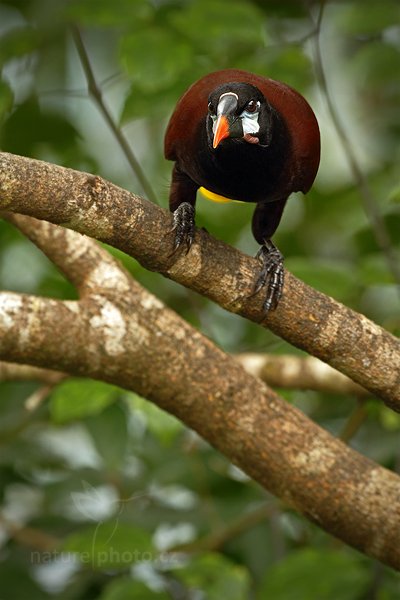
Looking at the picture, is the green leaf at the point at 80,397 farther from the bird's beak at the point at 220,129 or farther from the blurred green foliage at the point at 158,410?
the bird's beak at the point at 220,129

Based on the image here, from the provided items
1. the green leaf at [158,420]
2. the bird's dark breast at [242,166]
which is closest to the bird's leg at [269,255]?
the bird's dark breast at [242,166]

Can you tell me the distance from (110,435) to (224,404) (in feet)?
2.85

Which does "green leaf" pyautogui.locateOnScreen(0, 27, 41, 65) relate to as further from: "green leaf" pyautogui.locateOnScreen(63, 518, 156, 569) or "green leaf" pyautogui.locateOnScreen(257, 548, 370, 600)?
"green leaf" pyautogui.locateOnScreen(257, 548, 370, 600)

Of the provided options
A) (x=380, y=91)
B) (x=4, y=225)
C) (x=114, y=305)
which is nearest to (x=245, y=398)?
(x=114, y=305)

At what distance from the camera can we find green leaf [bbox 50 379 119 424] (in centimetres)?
288

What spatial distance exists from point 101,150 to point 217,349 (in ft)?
9.51

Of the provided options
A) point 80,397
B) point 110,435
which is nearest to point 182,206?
point 80,397

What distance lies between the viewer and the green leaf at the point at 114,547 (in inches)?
109

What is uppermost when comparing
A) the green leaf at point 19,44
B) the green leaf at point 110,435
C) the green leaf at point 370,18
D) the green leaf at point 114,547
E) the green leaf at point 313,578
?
the green leaf at point 370,18

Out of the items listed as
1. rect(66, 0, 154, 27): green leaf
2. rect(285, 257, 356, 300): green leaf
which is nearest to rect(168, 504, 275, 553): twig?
rect(285, 257, 356, 300): green leaf

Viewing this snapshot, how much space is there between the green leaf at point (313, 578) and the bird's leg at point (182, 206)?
41.6 inches

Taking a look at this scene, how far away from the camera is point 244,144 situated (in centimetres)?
247

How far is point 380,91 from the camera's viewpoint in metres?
5.63

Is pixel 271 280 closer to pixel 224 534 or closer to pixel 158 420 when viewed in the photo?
pixel 158 420
